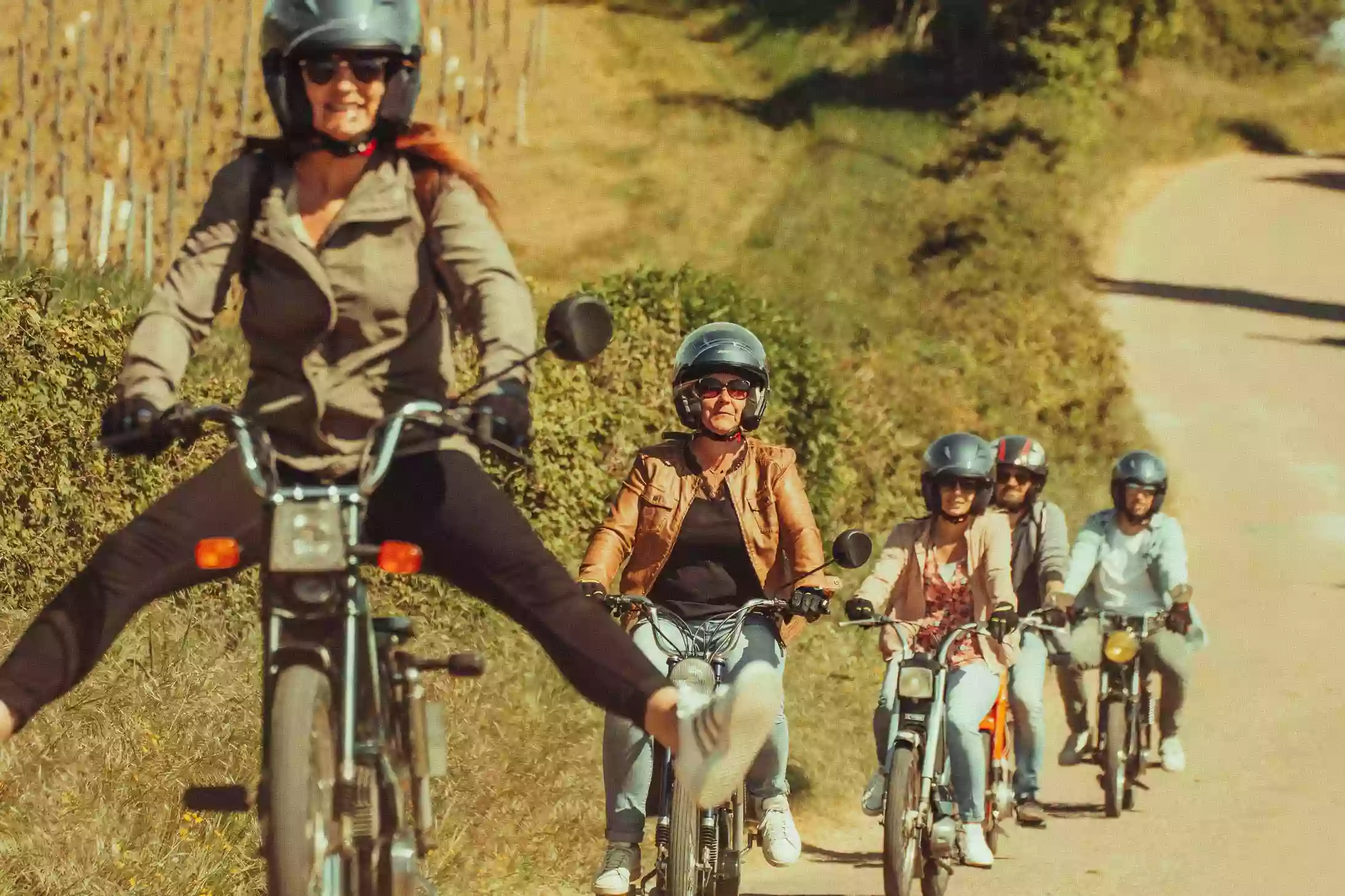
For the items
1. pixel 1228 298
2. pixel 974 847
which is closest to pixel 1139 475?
pixel 974 847

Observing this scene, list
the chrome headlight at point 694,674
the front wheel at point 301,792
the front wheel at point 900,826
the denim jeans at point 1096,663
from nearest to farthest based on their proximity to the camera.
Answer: the front wheel at point 301,792
the chrome headlight at point 694,674
the front wheel at point 900,826
the denim jeans at point 1096,663

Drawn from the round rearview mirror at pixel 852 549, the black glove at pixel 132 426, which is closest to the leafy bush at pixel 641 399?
the round rearview mirror at pixel 852 549

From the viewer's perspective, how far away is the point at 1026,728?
10.5m

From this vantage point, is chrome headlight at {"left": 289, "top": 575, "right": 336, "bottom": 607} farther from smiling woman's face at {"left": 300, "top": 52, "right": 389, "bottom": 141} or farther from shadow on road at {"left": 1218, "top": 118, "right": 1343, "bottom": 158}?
shadow on road at {"left": 1218, "top": 118, "right": 1343, "bottom": 158}

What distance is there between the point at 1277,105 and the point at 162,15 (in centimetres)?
2458

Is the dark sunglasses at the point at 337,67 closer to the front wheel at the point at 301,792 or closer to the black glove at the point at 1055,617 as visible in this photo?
the front wheel at the point at 301,792

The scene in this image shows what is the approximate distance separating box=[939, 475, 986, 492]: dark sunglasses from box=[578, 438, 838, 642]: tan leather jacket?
1.59 m

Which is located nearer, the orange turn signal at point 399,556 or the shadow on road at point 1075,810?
the orange turn signal at point 399,556

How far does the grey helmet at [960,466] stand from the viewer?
9.23 m

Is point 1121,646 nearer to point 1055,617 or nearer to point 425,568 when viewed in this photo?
point 1055,617

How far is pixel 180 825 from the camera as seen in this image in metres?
7.27

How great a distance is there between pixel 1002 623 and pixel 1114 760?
2.52 metres

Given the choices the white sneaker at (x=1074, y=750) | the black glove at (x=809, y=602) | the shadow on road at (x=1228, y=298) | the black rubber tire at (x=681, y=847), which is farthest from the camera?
the shadow on road at (x=1228, y=298)

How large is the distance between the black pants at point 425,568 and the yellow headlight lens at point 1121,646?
6635 millimetres
